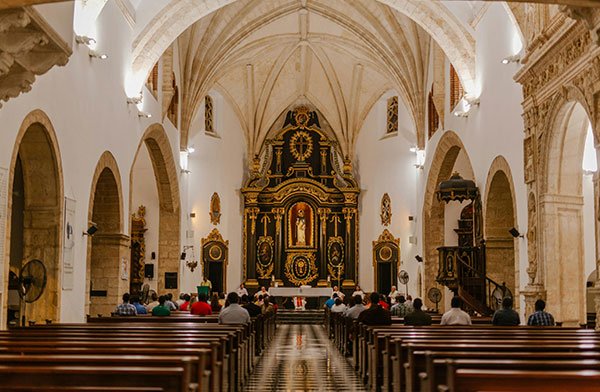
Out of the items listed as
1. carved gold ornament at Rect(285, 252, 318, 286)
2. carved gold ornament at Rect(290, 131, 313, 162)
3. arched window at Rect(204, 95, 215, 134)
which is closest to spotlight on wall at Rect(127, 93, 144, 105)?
arched window at Rect(204, 95, 215, 134)

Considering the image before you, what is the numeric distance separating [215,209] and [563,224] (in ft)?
61.0

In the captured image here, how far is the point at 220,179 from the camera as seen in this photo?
31.3 m

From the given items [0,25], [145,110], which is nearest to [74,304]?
[145,110]

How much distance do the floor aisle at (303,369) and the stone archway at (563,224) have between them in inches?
162

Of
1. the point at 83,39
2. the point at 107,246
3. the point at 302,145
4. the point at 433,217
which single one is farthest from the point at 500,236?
the point at 302,145

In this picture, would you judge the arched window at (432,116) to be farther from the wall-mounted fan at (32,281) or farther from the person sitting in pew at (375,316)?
the wall-mounted fan at (32,281)

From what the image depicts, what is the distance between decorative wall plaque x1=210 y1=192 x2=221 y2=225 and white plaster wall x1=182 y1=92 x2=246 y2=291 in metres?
0.15

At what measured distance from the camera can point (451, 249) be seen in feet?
59.8

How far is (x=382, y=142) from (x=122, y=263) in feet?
52.3

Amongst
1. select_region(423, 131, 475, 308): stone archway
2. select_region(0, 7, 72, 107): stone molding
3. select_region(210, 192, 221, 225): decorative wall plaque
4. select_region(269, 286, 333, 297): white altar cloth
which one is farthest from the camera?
select_region(210, 192, 221, 225): decorative wall plaque

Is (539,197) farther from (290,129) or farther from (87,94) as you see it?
(290,129)

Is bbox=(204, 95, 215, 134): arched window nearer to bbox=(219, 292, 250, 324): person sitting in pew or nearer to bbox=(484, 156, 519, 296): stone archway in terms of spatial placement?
bbox=(484, 156, 519, 296): stone archway

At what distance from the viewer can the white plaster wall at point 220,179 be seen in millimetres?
30141

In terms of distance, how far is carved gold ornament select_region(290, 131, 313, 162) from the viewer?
32.9 metres
